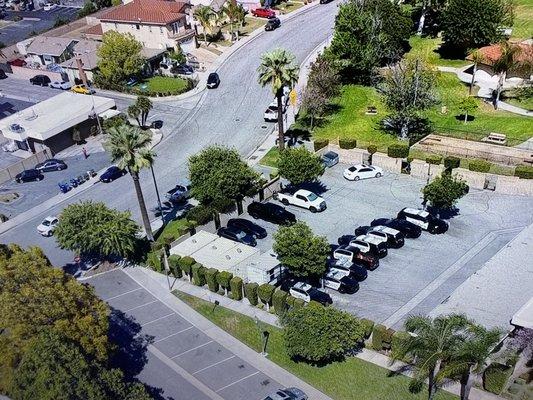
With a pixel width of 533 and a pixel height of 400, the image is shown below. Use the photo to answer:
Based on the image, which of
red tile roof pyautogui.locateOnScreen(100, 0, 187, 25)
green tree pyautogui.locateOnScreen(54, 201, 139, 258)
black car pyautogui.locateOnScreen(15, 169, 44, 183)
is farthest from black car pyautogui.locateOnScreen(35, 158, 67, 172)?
red tile roof pyautogui.locateOnScreen(100, 0, 187, 25)

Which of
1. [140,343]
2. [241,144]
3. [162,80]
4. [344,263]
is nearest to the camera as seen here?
[140,343]

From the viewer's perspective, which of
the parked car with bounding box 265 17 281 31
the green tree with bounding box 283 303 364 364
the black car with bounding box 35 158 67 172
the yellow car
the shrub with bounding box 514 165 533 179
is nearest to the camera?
the green tree with bounding box 283 303 364 364

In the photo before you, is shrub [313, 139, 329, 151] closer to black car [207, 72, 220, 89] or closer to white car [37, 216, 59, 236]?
black car [207, 72, 220, 89]

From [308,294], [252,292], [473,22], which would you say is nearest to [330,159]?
[308,294]

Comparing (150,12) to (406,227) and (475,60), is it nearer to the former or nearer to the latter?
(475,60)

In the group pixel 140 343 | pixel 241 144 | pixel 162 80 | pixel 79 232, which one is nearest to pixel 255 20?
pixel 162 80

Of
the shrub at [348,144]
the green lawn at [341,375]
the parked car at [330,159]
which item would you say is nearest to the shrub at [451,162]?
the shrub at [348,144]

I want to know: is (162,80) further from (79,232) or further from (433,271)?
(433,271)
